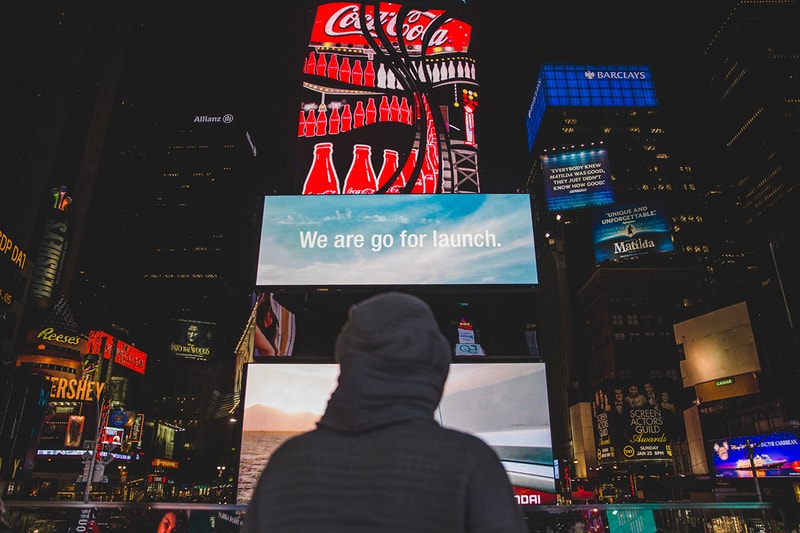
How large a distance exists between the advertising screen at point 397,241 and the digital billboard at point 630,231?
32.7 metres

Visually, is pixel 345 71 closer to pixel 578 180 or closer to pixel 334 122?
pixel 334 122

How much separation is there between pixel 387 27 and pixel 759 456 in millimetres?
30292

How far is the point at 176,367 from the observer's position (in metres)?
92.5

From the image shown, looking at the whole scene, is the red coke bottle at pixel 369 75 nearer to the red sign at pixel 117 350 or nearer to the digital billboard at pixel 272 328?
the digital billboard at pixel 272 328

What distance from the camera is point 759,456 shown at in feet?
88.0

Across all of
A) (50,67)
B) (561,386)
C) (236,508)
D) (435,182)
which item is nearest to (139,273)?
(50,67)

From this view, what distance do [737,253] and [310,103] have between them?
104800mm

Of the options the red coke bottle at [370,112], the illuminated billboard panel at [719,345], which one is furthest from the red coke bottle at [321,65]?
the illuminated billboard panel at [719,345]

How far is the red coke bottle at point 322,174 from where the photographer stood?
1089 centimetres

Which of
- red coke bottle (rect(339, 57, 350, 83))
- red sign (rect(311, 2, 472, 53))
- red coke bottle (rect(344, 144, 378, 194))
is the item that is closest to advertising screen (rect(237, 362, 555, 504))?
red coke bottle (rect(344, 144, 378, 194))

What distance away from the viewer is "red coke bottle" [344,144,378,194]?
10.8 metres

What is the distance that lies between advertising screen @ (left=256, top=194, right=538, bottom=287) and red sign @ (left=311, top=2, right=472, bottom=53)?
25.7 feet

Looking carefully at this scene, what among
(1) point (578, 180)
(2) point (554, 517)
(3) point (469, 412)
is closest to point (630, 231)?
(1) point (578, 180)

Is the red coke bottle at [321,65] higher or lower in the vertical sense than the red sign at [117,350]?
higher
